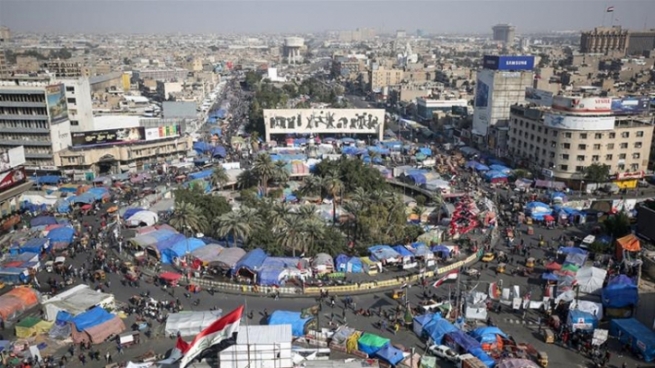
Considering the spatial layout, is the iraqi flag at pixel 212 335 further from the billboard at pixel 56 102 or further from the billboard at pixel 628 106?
the billboard at pixel 628 106

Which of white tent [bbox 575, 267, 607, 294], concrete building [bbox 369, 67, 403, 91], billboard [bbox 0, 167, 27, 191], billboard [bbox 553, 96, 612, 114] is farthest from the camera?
concrete building [bbox 369, 67, 403, 91]

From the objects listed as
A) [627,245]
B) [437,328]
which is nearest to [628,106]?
[627,245]

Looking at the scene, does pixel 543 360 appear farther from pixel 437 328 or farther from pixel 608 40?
pixel 608 40

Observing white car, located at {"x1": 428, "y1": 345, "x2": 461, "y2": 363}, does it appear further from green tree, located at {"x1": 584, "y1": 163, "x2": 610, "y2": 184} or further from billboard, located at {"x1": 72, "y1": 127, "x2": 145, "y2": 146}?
billboard, located at {"x1": 72, "y1": 127, "x2": 145, "y2": 146}

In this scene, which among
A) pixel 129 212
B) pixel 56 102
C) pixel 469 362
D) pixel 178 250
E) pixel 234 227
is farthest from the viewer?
pixel 56 102

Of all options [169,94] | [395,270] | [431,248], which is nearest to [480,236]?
[431,248]

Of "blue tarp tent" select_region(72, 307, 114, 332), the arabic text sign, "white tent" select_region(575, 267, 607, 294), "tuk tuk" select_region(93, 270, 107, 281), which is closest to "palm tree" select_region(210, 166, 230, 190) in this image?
"tuk tuk" select_region(93, 270, 107, 281)

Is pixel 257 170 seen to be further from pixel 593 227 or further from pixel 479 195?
pixel 593 227
